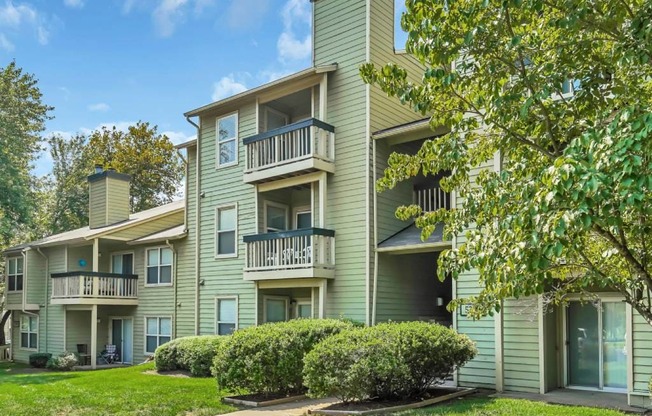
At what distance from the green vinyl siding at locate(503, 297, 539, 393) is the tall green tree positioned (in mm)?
23120

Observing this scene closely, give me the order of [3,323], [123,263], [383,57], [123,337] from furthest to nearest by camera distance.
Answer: [3,323], [123,263], [123,337], [383,57]

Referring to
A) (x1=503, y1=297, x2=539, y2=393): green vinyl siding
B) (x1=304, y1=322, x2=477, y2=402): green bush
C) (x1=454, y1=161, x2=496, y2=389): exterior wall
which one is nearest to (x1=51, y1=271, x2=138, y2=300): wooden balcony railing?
(x1=304, y1=322, x2=477, y2=402): green bush

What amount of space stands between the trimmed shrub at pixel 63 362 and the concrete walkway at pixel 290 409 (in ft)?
42.9

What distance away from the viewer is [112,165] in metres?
35.8

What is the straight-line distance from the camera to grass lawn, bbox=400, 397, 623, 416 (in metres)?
9.23

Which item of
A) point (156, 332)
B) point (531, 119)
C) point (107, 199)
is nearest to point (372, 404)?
point (531, 119)

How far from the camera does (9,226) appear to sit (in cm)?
2642

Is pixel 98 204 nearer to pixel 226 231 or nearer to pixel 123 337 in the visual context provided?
pixel 123 337

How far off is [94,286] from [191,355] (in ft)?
25.4

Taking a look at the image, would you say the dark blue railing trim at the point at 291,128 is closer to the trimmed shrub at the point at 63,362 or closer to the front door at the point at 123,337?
the front door at the point at 123,337

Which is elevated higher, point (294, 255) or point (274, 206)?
point (274, 206)

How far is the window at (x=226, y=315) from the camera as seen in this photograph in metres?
18.2

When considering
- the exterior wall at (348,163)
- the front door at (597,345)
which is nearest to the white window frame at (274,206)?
the exterior wall at (348,163)

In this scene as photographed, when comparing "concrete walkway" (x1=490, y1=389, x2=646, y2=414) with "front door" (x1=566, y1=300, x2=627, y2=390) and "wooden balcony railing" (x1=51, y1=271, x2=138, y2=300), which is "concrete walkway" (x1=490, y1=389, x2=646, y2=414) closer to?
"front door" (x1=566, y1=300, x2=627, y2=390)
